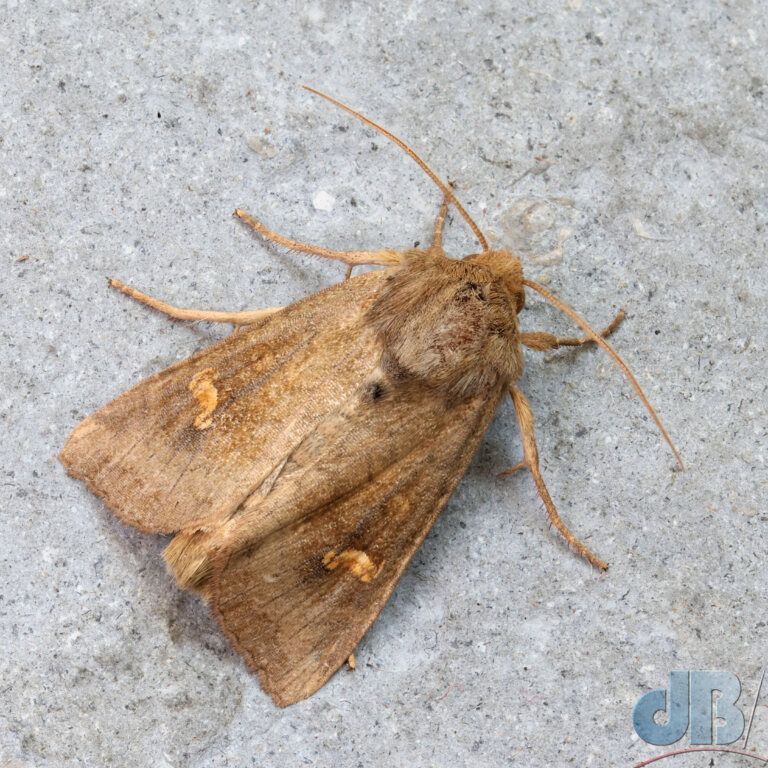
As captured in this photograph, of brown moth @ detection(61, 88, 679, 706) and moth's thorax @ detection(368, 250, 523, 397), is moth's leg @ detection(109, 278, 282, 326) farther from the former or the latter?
moth's thorax @ detection(368, 250, 523, 397)

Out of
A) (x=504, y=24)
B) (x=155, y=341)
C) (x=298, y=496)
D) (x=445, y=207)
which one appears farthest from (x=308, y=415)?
(x=504, y=24)

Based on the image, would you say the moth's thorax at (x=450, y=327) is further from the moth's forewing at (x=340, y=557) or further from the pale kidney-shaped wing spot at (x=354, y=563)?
the pale kidney-shaped wing spot at (x=354, y=563)

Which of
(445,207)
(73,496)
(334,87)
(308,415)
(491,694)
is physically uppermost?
(334,87)

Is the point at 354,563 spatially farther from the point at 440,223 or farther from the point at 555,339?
the point at 440,223

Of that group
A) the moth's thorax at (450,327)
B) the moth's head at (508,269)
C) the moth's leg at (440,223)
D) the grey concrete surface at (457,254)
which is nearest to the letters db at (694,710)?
the grey concrete surface at (457,254)

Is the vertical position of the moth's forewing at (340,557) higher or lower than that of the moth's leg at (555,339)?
lower

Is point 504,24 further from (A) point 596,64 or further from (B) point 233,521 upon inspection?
(B) point 233,521
